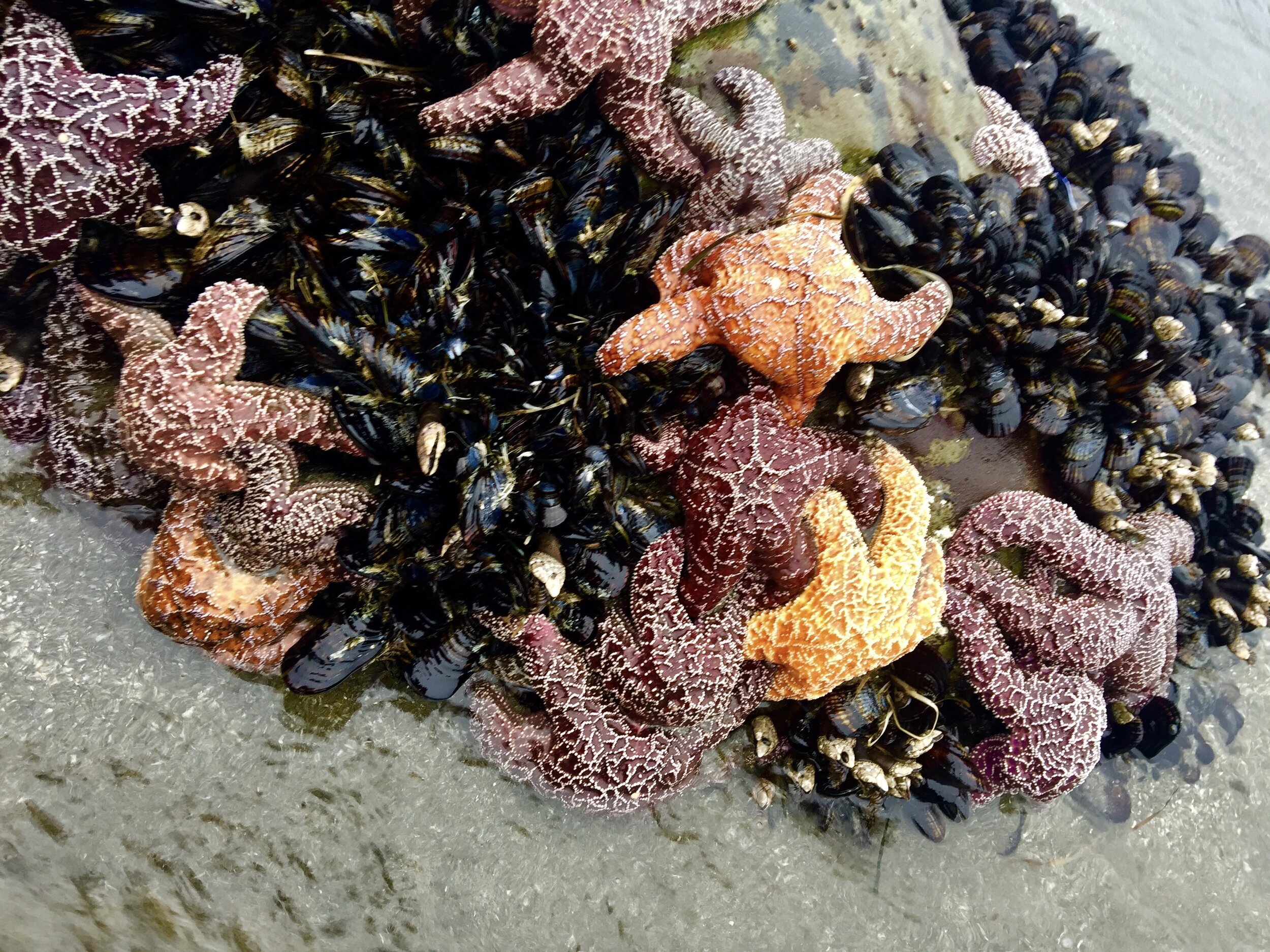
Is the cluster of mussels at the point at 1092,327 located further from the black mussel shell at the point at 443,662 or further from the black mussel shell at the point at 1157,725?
the black mussel shell at the point at 443,662

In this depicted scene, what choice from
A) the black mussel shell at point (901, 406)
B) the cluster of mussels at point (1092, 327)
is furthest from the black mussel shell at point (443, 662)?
the black mussel shell at point (901, 406)

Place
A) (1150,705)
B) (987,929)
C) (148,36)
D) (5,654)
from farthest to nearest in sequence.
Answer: (1150,705)
(987,929)
(5,654)
(148,36)

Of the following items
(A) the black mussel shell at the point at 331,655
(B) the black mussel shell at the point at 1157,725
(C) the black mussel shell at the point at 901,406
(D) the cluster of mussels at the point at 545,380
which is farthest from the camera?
(B) the black mussel shell at the point at 1157,725

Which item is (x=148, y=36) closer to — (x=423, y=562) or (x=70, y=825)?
(x=423, y=562)

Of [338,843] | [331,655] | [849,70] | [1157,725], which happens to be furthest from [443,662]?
[1157,725]

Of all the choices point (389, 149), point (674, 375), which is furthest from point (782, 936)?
point (389, 149)

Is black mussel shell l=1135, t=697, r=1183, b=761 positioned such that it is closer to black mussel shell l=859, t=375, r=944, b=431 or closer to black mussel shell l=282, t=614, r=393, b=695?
black mussel shell l=859, t=375, r=944, b=431
